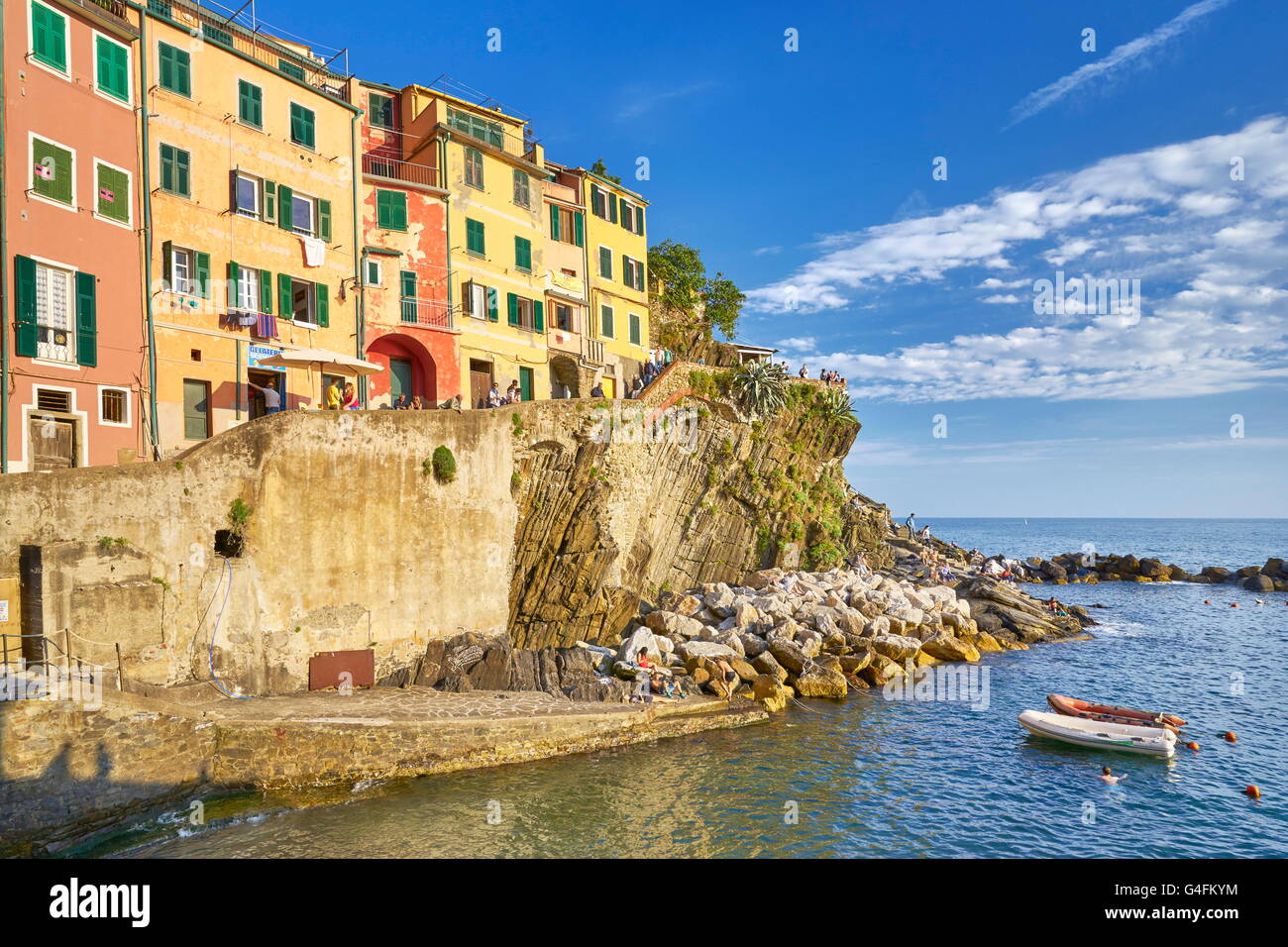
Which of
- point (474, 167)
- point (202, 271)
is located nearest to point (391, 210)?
point (474, 167)

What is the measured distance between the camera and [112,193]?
22531 millimetres

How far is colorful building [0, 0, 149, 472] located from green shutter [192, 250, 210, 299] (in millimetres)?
1814

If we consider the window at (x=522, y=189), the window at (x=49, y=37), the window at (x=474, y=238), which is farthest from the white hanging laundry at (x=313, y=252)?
the window at (x=522, y=189)

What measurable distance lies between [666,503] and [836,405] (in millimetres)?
14283

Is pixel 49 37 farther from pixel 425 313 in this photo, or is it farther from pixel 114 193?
pixel 425 313

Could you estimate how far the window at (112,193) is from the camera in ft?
72.6

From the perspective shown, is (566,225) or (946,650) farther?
(566,225)

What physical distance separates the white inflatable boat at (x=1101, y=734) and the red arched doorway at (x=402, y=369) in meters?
25.1

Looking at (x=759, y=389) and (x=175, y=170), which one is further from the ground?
(x=175, y=170)

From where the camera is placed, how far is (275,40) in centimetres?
3130

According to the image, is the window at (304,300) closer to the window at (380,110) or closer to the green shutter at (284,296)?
the green shutter at (284,296)

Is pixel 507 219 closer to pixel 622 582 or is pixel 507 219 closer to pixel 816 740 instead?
pixel 622 582

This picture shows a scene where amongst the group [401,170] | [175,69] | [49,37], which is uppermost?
[401,170]
